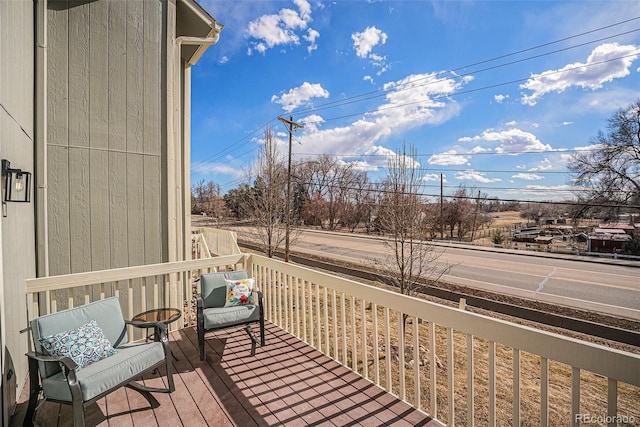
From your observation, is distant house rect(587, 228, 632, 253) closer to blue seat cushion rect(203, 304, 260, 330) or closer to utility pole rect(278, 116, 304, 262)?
utility pole rect(278, 116, 304, 262)

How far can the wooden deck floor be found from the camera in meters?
2.23

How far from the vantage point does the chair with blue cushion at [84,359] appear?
199 cm

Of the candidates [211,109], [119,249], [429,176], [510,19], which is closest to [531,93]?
[510,19]

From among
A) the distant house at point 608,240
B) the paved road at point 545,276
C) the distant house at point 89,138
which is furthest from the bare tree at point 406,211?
the distant house at point 608,240

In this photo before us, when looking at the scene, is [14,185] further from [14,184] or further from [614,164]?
[614,164]

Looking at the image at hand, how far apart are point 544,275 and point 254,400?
38.2ft

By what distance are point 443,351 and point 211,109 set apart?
16.6 meters

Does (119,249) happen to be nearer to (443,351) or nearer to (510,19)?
(443,351)

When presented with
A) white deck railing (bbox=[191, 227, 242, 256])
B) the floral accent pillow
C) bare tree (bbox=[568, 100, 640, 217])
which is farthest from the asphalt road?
the floral accent pillow

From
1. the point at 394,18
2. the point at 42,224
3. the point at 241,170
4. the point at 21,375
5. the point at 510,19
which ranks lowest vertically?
the point at 21,375

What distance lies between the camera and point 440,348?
5.32 meters

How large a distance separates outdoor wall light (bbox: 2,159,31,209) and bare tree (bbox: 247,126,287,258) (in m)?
7.38

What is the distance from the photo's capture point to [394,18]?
815 centimetres

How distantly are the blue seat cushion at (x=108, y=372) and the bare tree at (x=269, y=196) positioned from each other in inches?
296
